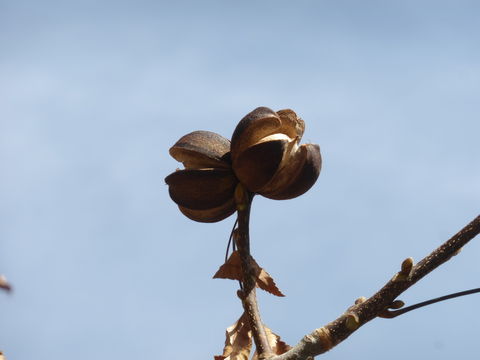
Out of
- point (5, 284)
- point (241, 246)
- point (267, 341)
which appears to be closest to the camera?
point (5, 284)

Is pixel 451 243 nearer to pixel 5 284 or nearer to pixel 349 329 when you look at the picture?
pixel 349 329

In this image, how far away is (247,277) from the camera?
2117mm

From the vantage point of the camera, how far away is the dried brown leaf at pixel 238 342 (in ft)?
6.92

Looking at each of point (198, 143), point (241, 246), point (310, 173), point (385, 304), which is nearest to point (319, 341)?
point (385, 304)

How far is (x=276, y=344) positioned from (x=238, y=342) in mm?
147

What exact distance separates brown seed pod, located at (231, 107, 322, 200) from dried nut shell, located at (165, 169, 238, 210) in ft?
0.19

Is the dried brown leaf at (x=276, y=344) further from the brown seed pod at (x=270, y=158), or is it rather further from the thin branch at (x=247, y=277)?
the brown seed pod at (x=270, y=158)

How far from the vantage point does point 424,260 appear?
173cm

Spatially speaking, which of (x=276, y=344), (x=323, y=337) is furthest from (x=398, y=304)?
(x=276, y=344)

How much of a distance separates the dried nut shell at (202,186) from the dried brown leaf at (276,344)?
50cm

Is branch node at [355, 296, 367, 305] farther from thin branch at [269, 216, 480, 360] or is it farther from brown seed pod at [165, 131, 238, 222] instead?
brown seed pod at [165, 131, 238, 222]

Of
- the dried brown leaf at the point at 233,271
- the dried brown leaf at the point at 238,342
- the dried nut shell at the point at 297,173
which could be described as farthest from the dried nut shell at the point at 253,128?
the dried brown leaf at the point at 238,342

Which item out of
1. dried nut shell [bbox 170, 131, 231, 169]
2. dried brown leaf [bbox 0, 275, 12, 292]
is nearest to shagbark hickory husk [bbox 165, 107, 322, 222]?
dried nut shell [bbox 170, 131, 231, 169]

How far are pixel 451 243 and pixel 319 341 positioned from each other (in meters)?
0.44
